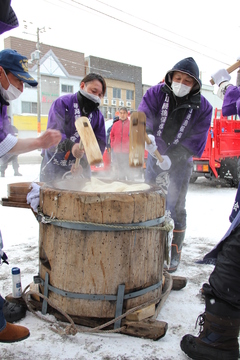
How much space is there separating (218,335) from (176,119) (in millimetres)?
2034

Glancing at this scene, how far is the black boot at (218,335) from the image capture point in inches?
66.9

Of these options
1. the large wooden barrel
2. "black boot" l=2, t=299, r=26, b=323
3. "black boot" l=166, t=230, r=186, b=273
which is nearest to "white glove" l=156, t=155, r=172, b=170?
"black boot" l=166, t=230, r=186, b=273

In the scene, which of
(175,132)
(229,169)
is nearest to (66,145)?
(175,132)

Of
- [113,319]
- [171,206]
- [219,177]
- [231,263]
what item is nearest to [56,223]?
[113,319]

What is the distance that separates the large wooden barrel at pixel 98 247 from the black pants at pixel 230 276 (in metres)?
0.52

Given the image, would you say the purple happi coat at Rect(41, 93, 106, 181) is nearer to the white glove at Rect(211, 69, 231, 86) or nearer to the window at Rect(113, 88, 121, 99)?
the white glove at Rect(211, 69, 231, 86)

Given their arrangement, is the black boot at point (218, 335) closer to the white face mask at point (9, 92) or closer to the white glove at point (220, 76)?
the white glove at point (220, 76)

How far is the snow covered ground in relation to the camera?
5.86 feet

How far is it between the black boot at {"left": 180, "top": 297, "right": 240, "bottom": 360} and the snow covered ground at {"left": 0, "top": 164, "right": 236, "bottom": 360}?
13cm

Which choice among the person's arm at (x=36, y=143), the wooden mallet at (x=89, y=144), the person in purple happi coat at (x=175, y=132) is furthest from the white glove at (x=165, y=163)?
the person's arm at (x=36, y=143)

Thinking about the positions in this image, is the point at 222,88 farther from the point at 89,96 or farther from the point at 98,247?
the point at 98,247

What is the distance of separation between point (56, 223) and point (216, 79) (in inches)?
64.4

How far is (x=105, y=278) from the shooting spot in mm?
1965

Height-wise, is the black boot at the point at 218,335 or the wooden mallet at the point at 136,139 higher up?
the wooden mallet at the point at 136,139
